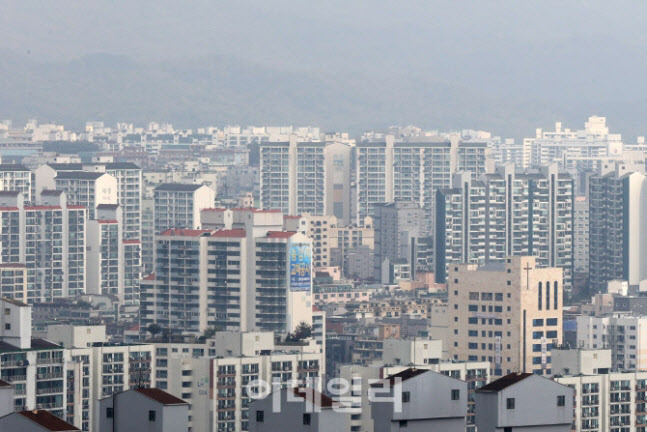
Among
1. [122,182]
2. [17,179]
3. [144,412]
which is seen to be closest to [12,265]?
[17,179]

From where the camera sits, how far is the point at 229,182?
10250 centimetres

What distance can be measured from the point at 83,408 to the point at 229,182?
71.9m

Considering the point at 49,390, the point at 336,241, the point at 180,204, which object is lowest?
the point at 49,390

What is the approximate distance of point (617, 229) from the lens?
67750 millimetres

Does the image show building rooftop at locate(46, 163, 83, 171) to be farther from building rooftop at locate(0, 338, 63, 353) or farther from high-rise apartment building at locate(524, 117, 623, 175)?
building rooftop at locate(0, 338, 63, 353)

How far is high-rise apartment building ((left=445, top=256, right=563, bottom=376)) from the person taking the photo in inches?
1655

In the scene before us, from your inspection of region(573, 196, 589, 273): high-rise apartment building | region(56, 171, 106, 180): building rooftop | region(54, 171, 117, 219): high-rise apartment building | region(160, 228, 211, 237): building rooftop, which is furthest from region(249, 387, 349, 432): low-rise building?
region(56, 171, 106, 180): building rooftop

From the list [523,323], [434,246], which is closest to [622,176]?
[434,246]

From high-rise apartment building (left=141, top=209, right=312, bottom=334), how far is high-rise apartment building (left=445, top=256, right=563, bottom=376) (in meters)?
4.93

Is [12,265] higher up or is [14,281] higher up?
[12,265]

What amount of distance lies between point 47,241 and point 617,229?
1659cm

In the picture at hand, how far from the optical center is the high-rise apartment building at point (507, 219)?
67500 millimetres

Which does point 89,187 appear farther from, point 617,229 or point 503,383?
point 503,383

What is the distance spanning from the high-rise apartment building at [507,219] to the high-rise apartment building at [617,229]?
2.62 feet
